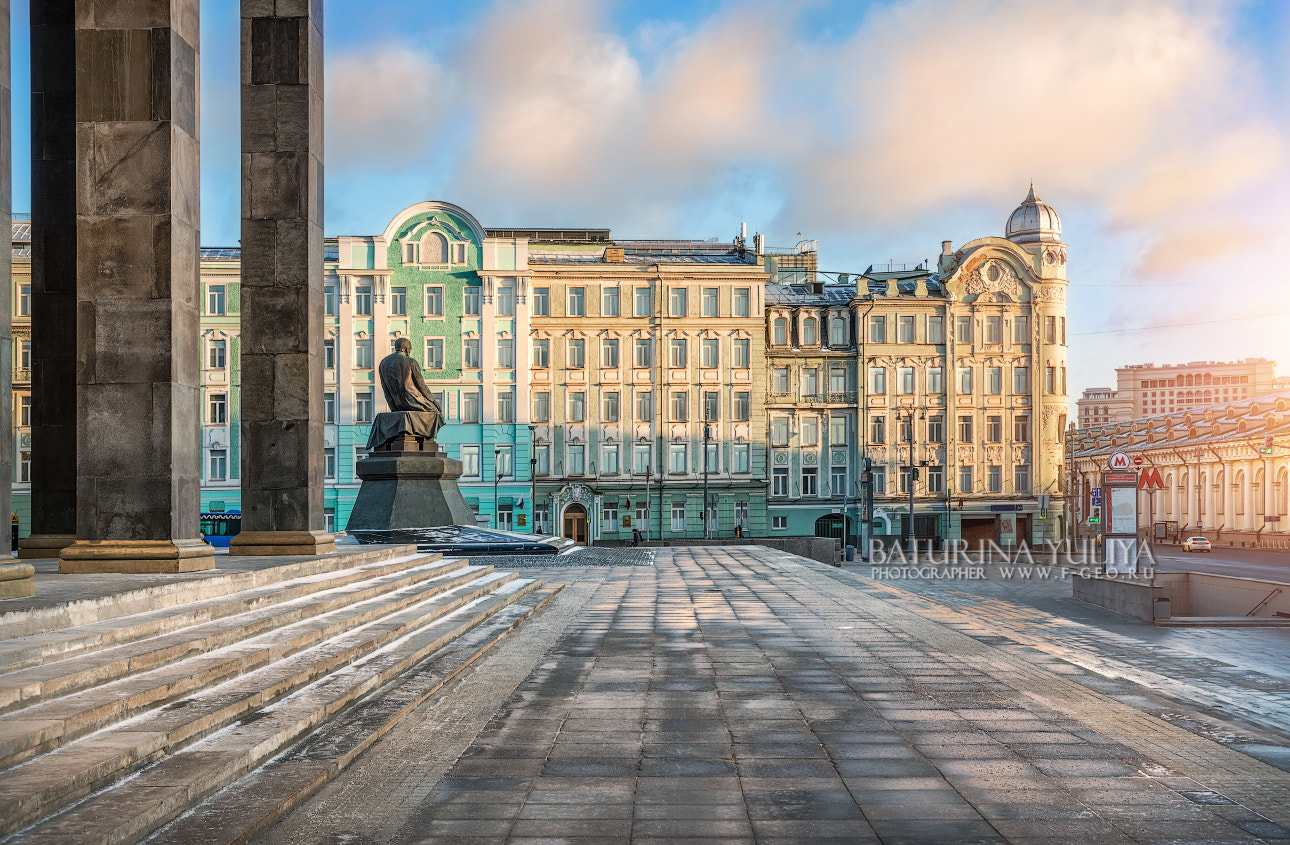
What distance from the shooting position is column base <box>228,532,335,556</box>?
49.0 ft

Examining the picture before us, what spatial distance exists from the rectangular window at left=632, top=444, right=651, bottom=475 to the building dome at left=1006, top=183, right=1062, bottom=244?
74.8 feet

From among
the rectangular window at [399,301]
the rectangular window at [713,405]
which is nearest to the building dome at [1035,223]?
the rectangular window at [713,405]

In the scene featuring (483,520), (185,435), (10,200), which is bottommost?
(483,520)

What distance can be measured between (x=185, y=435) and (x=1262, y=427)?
73287mm

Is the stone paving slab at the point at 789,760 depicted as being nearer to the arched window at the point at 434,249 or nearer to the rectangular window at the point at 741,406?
the arched window at the point at 434,249

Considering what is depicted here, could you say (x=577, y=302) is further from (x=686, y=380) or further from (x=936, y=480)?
(x=936, y=480)

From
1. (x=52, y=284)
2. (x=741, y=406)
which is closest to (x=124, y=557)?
(x=52, y=284)

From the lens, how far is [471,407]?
55812 millimetres

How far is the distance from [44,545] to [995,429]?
53730 millimetres

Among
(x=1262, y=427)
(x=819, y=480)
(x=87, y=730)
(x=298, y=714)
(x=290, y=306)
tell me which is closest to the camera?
(x=87, y=730)

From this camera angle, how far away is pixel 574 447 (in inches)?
2234

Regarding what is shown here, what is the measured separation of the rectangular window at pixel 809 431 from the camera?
5969cm

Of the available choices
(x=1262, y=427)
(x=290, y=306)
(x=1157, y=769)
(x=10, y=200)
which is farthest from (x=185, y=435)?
(x=1262, y=427)

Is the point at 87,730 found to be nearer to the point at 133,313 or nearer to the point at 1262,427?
the point at 133,313
